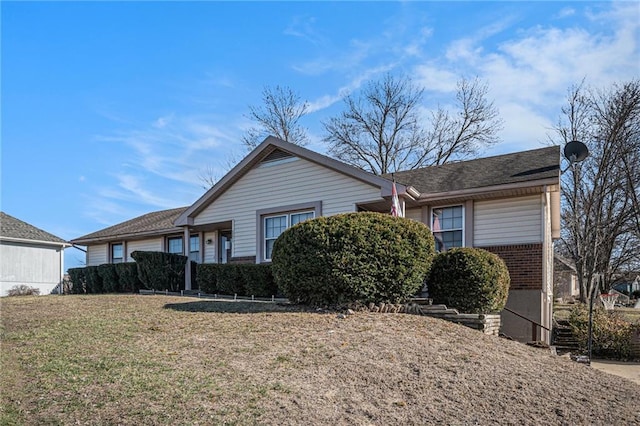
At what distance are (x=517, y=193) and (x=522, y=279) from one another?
7.33 ft

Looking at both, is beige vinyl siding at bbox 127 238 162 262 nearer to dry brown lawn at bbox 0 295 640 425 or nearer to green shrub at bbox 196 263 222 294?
green shrub at bbox 196 263 222 294

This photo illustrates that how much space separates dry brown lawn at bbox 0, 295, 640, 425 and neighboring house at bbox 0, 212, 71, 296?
18.7 meters

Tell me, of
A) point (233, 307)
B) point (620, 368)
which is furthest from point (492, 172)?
point (233, 307)

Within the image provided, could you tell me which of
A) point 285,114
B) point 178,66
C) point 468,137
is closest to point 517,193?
point 178,66

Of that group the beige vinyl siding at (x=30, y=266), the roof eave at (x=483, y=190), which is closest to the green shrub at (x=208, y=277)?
the roof eave at (x=483, y=190)

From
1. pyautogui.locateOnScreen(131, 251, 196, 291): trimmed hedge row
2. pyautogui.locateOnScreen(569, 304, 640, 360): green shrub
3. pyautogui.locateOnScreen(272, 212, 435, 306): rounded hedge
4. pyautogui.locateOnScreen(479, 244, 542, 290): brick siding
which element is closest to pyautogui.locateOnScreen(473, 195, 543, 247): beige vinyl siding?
pyautogui.locateOnScreen(479, 244, 542, 290): brick siding

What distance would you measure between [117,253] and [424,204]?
50.8ft

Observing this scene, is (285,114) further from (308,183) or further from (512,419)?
(512,419)

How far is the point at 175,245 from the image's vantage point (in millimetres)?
22688

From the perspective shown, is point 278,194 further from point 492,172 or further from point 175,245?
point 175,245

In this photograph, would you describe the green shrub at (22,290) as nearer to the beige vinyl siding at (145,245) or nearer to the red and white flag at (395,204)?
the beige vinyl siding at (145,245)

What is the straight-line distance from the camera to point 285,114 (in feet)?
127

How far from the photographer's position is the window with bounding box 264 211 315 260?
1714cm

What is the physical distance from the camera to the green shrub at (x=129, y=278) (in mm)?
19094
